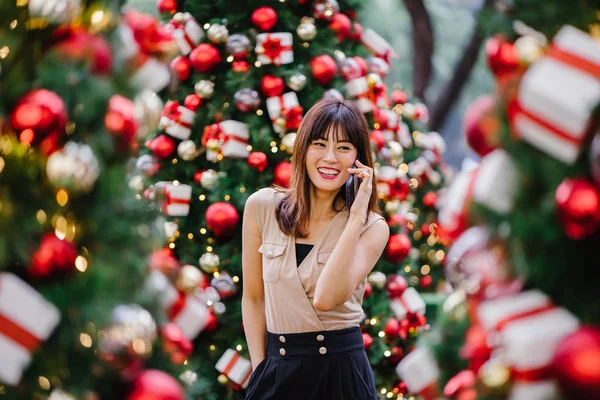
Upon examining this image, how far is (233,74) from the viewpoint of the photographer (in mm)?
4070

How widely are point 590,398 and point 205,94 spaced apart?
333 cm

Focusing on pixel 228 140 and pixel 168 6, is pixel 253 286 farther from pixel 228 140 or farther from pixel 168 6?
pixel 168 6

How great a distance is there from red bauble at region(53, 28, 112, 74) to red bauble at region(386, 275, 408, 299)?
3181mm

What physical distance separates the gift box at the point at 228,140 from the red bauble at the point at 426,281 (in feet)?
8.78

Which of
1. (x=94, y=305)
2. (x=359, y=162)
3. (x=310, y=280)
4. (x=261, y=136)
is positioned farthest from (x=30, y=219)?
(x=261, y=136)

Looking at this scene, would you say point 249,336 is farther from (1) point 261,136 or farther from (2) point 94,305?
(2) point 94,305

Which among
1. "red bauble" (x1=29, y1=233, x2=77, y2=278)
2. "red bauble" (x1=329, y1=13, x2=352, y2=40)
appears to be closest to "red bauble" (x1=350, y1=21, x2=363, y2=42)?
"red bauble" (x1=329, y1=13, x2=352, y2=40)

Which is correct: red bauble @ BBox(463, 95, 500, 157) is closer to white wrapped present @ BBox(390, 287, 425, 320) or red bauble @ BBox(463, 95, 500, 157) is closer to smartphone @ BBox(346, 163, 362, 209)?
smartphone @ BBox(346, 163, 362, 209)

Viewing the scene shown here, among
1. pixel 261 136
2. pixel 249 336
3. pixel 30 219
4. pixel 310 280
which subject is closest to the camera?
pixel 30 219

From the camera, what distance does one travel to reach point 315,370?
260 centimetres

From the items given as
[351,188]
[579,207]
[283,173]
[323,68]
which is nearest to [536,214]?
[579,207]

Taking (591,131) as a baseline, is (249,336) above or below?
below

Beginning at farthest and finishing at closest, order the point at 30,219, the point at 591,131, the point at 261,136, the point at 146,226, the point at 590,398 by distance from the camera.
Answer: the point at 261,136 → the point at 146,226 → the point at 30,219 → the point at 591,131 → the point at 590,398

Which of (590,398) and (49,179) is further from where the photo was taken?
(49,179)
